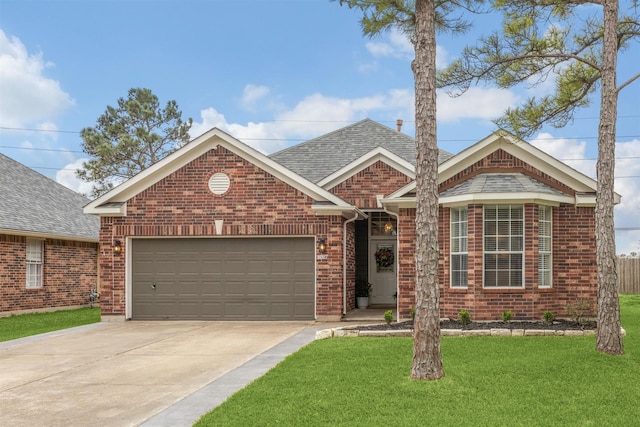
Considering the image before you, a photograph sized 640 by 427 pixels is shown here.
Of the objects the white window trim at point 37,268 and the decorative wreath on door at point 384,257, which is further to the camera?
the white window trim at point 37,268

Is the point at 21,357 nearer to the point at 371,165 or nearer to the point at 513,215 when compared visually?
the point at 513,215

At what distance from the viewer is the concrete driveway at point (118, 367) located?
7.52 m

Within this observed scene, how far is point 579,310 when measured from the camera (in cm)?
1403

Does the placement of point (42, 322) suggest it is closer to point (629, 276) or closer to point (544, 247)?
point (544, 247)

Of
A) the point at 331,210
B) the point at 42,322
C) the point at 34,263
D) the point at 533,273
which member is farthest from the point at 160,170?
the point at 533,273

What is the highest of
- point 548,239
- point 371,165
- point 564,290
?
point 371,165

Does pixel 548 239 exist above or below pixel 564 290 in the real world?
above

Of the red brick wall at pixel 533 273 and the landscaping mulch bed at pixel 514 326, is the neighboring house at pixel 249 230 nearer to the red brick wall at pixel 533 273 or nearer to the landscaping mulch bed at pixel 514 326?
the red brick wall at pixel 533 273

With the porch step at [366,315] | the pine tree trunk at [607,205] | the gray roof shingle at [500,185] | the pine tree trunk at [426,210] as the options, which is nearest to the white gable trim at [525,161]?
the gray roof shingle at [500,185]

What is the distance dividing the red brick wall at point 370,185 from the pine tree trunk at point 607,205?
9346 mm

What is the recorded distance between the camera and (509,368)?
30.0ft

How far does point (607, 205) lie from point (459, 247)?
462 cm

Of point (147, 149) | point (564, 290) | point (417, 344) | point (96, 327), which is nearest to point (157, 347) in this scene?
point (96, 327)

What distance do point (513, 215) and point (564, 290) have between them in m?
2.12
